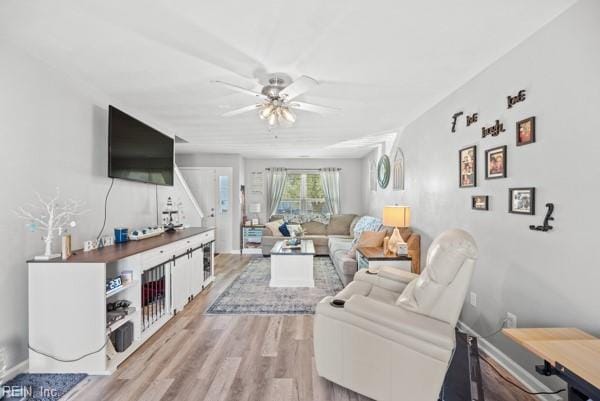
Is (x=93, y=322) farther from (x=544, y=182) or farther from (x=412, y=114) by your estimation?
(x=412, y=114)

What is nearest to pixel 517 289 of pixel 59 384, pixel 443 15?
pixel 443 15

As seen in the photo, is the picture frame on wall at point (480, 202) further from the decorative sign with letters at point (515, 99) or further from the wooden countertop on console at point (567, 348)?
the wooden countertop on console at point (567, 348)

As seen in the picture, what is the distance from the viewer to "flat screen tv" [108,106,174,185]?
2973 mm

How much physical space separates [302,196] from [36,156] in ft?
19.5

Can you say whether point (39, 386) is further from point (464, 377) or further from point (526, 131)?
point (526, 131)

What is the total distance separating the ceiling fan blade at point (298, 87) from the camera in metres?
2.31

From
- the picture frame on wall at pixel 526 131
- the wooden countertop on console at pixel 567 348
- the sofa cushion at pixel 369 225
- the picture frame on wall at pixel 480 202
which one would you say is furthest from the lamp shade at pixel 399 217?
the wooden countertop on console at pixel 567 348

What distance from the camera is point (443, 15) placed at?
5.92 feet

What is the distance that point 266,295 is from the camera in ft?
13.3

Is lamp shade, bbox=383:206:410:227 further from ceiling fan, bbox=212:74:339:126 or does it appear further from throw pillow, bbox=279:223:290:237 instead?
throw pillow, bbox=279:223:290:237

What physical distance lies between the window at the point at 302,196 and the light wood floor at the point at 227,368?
4.73 metres

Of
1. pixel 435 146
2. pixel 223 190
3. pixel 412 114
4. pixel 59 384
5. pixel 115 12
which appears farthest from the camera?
pixel 223 190

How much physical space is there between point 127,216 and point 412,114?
148 inches

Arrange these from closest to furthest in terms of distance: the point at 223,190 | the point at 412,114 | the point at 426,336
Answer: the point at 426,336 < the point at 412,114 < the point at 223,190
